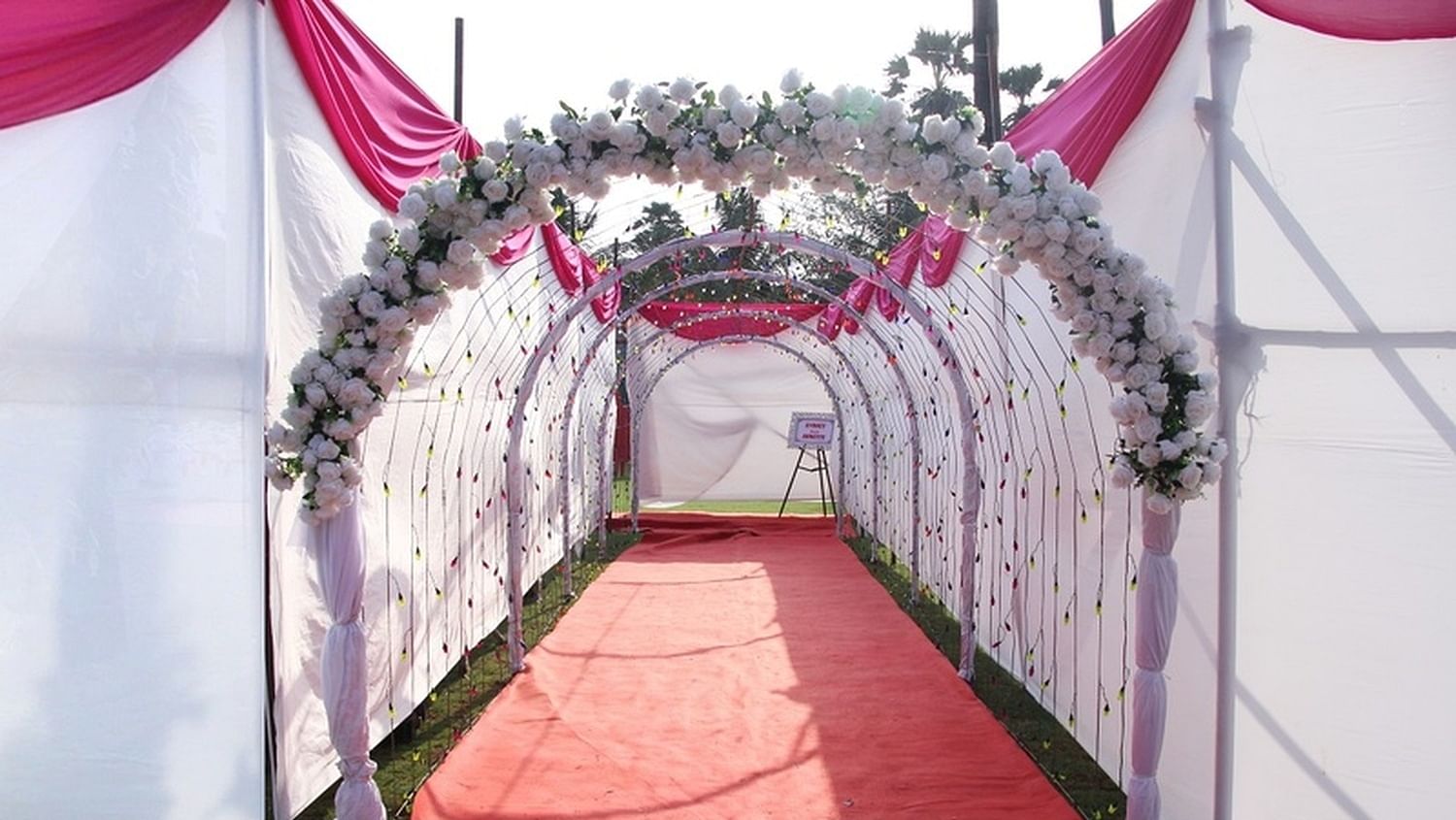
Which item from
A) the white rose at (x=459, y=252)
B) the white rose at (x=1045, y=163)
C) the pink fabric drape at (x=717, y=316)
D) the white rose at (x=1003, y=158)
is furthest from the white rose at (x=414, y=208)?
the pink fabric drape at (x=717, y=316)

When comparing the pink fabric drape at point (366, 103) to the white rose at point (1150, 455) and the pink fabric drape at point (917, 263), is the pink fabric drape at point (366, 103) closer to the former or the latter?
the pink fabric drape at point (917, 263)

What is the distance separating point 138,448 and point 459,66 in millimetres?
8331

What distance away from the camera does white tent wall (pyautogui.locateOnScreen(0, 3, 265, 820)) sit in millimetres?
2482

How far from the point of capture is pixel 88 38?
8.60 ft

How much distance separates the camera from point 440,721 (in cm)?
568

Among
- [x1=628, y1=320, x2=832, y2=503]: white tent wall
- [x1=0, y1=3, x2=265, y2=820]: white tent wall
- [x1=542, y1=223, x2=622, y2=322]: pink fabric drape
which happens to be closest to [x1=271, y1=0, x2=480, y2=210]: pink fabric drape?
[x1=0, y1=3, x2=265, y2=820]: white tent wall

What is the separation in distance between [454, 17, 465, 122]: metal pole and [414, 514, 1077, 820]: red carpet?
184 inches

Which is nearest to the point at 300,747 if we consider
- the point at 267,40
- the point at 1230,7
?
the point at 267,40

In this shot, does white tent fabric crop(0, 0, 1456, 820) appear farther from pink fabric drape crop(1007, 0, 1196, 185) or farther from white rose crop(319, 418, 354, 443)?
white rose crop(319, 418, 354, 443)

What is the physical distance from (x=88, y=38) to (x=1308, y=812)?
3.58 metres

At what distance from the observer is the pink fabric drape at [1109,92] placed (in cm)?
384

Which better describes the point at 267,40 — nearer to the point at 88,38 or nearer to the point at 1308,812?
the point at 88,38

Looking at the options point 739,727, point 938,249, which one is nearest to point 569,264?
point 938,249

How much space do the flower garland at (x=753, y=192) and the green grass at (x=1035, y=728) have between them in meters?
1.64
